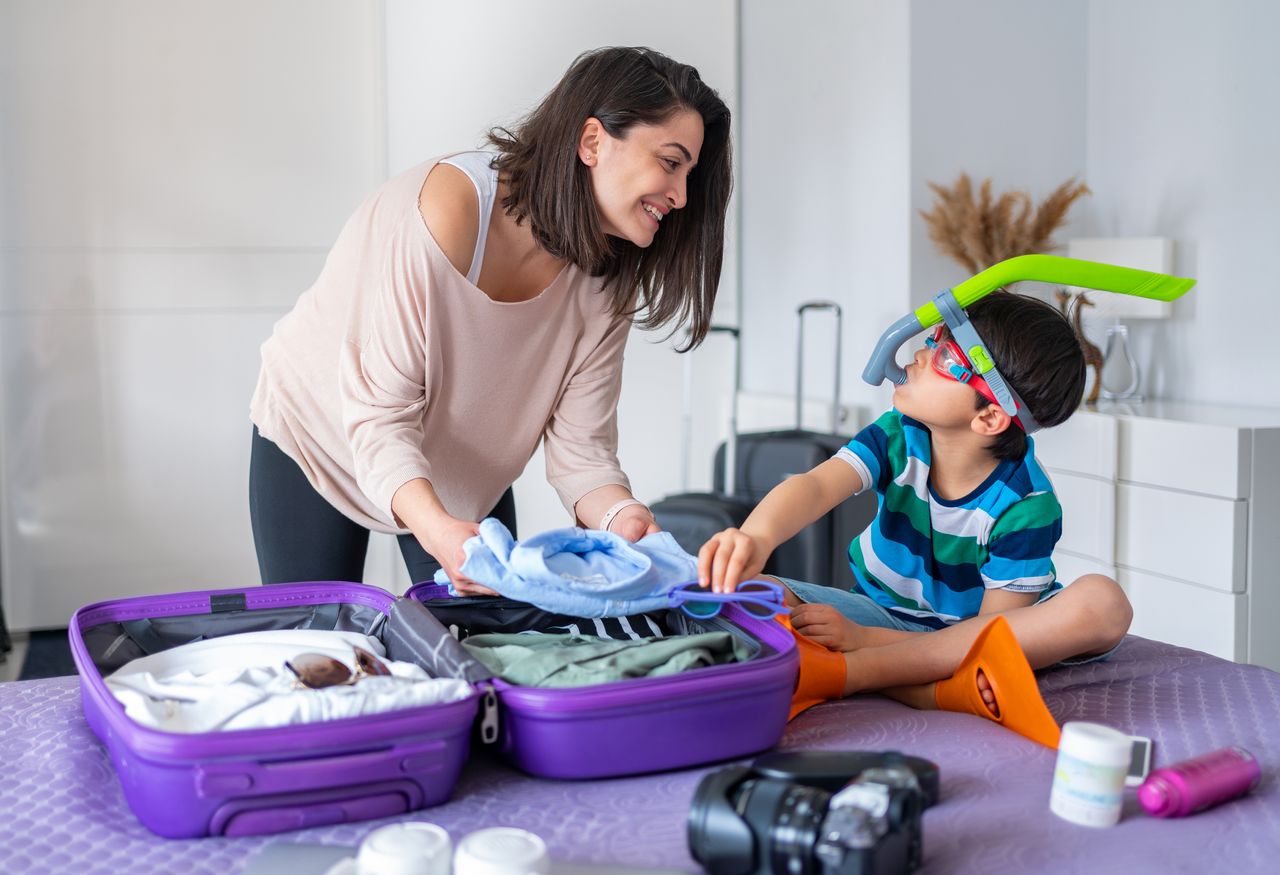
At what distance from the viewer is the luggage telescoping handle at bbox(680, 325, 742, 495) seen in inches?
127

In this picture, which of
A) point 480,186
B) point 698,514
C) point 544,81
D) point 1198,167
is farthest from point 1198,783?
point 544,81

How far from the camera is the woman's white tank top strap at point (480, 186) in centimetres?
142

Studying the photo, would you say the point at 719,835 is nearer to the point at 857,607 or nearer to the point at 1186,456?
the point at 857,607

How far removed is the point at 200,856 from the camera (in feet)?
2.70

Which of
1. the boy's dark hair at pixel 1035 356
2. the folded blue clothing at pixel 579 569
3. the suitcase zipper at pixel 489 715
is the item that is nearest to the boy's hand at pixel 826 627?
the folded blue clothing at pixel 579 569

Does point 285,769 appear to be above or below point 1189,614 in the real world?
above

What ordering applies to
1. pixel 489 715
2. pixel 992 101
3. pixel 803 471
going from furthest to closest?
pixel 992 101, pixel 803 471, pixel 489 715

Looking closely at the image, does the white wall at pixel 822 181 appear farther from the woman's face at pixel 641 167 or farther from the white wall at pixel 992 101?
the woman's face at pixel 641 167

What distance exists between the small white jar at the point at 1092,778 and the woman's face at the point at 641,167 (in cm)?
78

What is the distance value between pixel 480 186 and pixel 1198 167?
2194 millimetres

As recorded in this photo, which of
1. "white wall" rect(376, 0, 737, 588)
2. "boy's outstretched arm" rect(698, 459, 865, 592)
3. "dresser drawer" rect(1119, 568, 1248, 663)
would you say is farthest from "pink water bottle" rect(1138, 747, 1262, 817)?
"white wall" rect(376, 0, 737, 588)

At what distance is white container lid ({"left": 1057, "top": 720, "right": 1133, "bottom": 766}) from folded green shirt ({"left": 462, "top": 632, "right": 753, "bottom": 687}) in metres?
0.27

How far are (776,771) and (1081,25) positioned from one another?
2.95 m

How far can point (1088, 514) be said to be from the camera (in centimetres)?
272
